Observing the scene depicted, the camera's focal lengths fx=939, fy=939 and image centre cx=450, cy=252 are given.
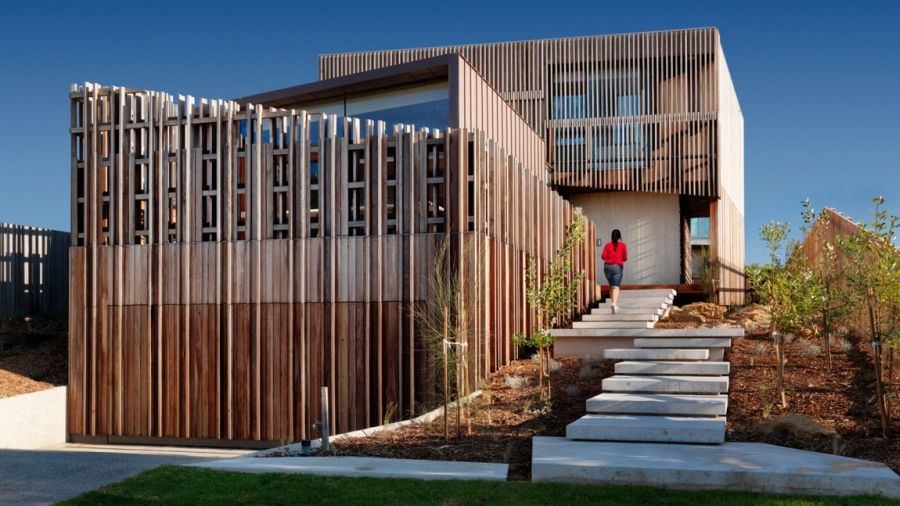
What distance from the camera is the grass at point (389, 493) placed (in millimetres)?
6996

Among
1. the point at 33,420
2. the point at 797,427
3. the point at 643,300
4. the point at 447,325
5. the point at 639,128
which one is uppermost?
the point at 639,128

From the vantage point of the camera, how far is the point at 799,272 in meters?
12.3

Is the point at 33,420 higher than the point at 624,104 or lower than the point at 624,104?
lower

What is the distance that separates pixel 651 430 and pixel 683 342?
12.9ft

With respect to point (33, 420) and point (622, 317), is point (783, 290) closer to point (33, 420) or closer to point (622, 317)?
point (622, 317)

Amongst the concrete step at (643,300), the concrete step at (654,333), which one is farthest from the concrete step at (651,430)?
the concrete step at (643,300)

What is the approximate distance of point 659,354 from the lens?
12188mm

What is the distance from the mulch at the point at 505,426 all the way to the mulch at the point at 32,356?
26.9 ft

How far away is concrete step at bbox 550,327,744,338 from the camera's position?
13016mm

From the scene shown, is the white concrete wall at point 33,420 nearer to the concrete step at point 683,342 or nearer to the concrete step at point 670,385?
the concrete step at point 670,385

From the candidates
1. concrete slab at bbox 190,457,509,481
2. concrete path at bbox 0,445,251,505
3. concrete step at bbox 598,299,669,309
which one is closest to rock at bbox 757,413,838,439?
concrete slab at bbox 190,457,509,481

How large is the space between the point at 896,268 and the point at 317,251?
7.42m

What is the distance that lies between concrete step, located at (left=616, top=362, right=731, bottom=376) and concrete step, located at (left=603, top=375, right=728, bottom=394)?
36 cm

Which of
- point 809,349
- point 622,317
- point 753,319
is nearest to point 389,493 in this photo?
point 809,349
